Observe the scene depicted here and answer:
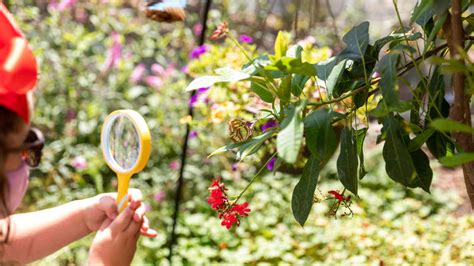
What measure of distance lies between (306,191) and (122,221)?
0.39m

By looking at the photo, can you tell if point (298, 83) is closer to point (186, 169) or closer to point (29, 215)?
point (29, 215)

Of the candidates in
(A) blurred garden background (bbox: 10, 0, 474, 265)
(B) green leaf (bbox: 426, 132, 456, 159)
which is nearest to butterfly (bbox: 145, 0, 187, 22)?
(A) blurred garden background (bbox: 10, 0, 474, 265)

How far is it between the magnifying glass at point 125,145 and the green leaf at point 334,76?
0.37 meters

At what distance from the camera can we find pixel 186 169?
12.5ft

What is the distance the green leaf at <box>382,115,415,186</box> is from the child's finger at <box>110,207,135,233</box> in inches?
21.0

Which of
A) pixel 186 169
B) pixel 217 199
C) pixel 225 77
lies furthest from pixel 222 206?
pixel 186 169

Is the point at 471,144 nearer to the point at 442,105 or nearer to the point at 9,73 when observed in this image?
the point at 442,105

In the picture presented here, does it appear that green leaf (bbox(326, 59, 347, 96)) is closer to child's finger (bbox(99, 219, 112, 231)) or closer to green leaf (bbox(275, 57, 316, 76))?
green leaf (bbox(275, 57, 316, 76))

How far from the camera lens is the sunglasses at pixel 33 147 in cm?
129

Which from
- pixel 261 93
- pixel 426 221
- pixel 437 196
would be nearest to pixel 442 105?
pixel 261 93

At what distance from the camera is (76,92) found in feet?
12.9

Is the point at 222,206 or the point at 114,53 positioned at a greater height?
the point at 222,206

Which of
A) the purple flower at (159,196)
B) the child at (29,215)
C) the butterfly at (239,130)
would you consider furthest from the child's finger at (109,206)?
the purple flower at (159,196)

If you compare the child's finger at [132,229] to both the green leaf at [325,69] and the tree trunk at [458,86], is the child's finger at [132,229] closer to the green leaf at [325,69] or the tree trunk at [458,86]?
the green leaf at [325,69]
